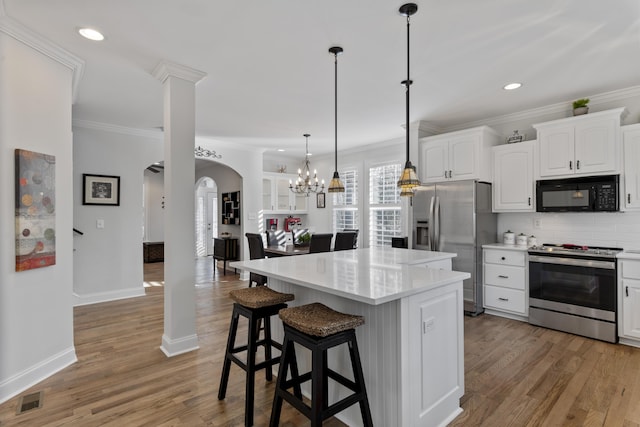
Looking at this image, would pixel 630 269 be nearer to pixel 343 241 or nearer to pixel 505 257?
pixel 505 257

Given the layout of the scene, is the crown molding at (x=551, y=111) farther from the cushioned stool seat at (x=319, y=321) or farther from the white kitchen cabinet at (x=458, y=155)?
the cushioned stool seat at (x=319, y=321)

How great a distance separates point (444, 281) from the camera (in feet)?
6.17

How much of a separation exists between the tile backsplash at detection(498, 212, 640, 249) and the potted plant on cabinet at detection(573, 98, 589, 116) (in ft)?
3.75

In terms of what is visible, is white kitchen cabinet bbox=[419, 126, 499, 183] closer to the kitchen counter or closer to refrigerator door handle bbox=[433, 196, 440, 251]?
refrigerator door handle bbox=[433, 196, 440, 251]

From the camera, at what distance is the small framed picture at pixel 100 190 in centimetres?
462

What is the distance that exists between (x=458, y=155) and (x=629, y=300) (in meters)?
2.30

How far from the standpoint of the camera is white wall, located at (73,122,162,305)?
15.1 ft

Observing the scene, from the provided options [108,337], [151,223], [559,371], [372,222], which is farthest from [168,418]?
[151,223]

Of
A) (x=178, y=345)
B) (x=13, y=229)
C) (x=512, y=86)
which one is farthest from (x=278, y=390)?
(x=512, y=86)

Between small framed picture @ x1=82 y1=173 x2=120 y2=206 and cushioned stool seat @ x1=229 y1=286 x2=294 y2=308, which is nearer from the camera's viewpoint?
cushioned stool seat @ x1=229 y1=286 x2=294 y2=308

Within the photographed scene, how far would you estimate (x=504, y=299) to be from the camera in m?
3.99

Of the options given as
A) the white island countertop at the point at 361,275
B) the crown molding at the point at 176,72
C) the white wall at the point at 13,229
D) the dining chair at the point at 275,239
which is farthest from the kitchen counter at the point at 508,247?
the white wall at the point at 13,229

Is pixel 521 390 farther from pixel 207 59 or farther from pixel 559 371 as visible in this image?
pixel 207 59

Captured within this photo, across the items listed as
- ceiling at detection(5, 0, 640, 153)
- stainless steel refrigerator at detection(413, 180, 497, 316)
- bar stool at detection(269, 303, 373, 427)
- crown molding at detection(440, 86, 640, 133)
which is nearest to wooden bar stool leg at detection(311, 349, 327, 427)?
bar stool at detection(269, 303, 373, 427)
